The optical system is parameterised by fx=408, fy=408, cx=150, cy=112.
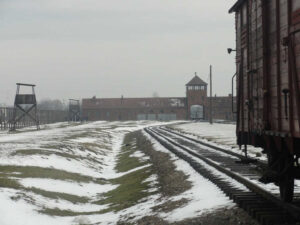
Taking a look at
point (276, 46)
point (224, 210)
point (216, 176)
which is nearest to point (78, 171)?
point (216, 176)

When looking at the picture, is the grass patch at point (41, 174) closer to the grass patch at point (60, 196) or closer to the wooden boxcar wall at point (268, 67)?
the grass patch at point (60, 196)

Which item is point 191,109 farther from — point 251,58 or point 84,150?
point 251,58

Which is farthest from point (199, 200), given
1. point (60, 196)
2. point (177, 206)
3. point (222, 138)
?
point (222, 138)

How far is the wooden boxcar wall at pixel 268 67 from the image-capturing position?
23.3 feet

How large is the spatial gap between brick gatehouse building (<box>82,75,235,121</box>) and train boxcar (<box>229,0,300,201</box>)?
8918 cm

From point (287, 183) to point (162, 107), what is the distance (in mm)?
96321

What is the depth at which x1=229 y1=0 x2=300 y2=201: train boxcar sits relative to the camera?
7152 mm

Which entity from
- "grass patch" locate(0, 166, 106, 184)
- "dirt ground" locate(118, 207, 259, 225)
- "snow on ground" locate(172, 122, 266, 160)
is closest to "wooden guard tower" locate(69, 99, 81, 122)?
"snow on ground" locate(172, 122, 266, 160)

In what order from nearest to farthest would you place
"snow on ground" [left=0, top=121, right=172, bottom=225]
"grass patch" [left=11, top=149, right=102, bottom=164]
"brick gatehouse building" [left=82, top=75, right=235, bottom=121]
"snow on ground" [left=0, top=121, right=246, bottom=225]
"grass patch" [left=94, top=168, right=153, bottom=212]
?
"snow on ground" [left=0, top=121, right=246, bottom=225] → "snow on ground" [left=0, top=121, right=172, bottom=225] → "grass patch" [left=94, top=168, right=153, bottom=212] → "grass patch" [left=11, top=149, right=102, bottom=164] → "brick gatehouse building" [left=82, top=75, right=235, bottom=121]

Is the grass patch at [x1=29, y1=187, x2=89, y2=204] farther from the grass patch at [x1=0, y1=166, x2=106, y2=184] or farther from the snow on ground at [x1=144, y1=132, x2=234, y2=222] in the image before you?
the snow on ground at [x1=144, y1=132, x2=234, y2=222]

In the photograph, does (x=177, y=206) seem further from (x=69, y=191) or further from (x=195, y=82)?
(x=195, y=82)

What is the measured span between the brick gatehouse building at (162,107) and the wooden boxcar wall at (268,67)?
8882cm

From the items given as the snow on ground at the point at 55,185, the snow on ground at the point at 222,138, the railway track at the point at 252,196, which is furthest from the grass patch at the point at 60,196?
the snow on ground at the point at 222,138

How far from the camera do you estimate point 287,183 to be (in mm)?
8406
